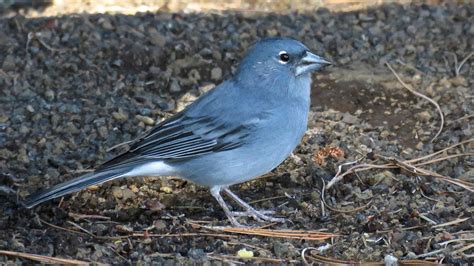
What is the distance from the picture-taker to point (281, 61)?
6082mm

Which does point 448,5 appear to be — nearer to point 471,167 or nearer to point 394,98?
point 394,98

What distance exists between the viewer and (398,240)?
536 centimetres

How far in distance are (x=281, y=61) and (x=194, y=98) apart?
126 centimetres

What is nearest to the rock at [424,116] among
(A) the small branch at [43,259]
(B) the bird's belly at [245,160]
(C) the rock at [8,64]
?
(B) the bird's belly at [245,160]

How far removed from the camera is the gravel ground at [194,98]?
5430mm

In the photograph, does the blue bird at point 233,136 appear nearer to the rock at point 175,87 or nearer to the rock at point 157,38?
the rock at point 175,87

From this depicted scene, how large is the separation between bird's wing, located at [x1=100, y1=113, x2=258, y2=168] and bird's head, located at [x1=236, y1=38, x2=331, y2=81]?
0.40m

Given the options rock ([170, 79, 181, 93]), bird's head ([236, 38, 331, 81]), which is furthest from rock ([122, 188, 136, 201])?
rock ([170, 79, 181, 93])

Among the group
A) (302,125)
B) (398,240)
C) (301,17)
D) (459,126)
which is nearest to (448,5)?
(301,17)

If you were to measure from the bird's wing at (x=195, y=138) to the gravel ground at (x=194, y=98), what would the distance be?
0.36 m

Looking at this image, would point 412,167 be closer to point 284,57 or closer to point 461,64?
Answer: point 284,57

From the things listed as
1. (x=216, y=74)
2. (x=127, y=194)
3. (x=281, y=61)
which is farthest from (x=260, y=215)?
(x=216, y=74)

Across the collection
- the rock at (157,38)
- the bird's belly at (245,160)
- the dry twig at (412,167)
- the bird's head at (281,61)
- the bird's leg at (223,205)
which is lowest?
the dry twig at (412,167)

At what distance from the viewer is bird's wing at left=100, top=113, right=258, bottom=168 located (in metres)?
5.78
